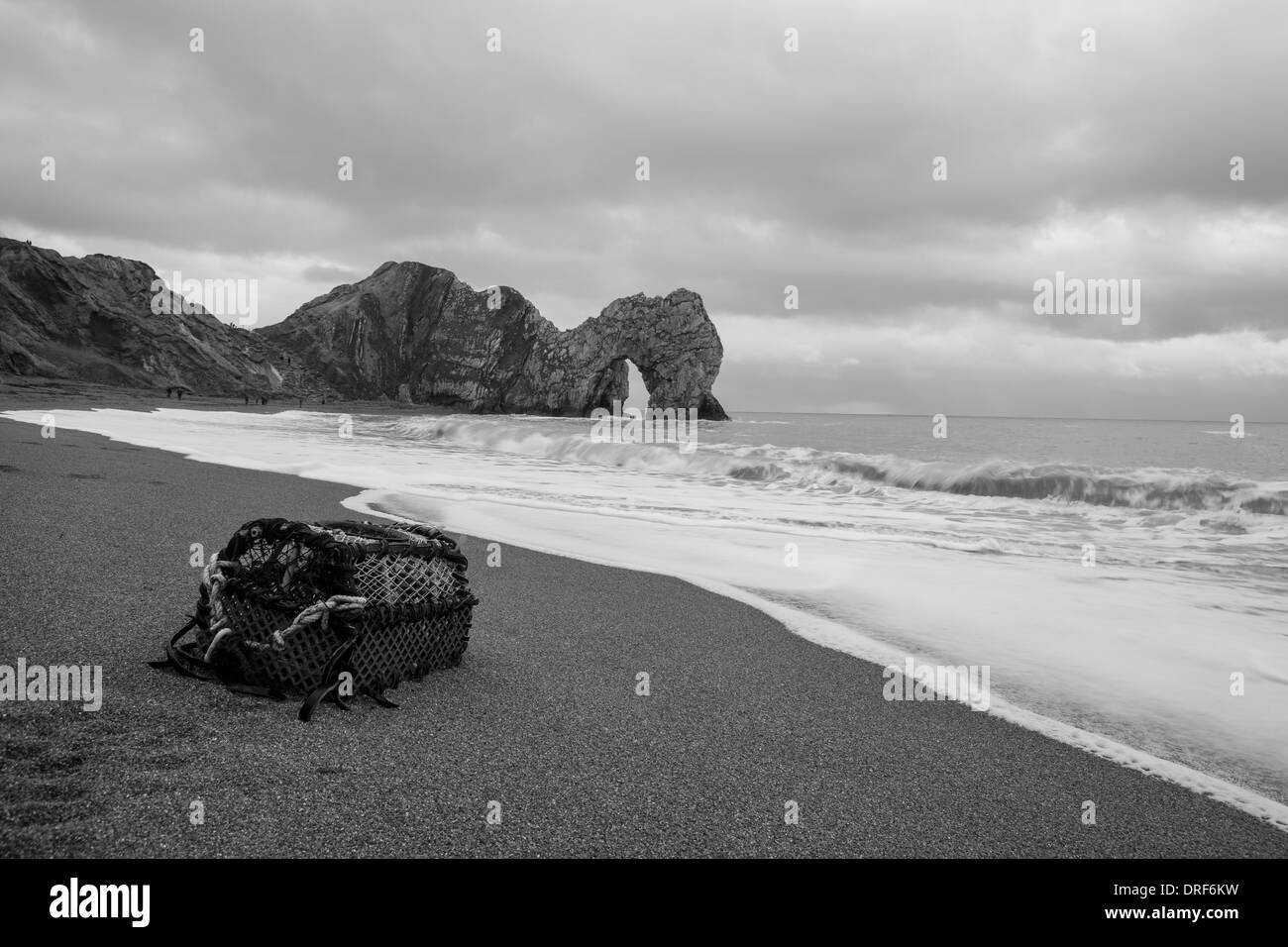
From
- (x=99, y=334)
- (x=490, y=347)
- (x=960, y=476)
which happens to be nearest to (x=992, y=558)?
(x=960, y=476)

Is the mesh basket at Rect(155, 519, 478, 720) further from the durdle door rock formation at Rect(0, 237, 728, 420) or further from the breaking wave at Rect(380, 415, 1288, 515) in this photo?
the durdle door rock formation at Rect(0, 237, 728, 420)

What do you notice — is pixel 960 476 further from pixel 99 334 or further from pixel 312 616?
pixel 99 334

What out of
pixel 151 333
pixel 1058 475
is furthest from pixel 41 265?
pixel 1058 475

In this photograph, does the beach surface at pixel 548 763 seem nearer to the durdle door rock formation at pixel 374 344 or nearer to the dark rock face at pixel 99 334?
the durdle door rock formation at pixel 374 344

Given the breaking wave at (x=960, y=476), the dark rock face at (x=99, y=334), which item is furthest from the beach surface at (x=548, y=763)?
the dark rock face at (x=99, y=334)

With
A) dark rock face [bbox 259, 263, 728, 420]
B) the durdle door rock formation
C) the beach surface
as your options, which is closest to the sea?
the beach surface
